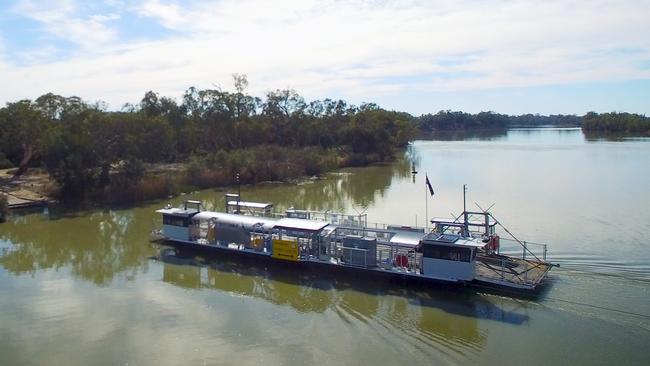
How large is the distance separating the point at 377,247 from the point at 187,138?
4582 cm

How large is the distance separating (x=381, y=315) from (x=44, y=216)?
3131 centimetres

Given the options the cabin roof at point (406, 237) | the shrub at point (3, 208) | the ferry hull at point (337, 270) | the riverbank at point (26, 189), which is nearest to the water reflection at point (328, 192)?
the riverbank at point (26, 189)

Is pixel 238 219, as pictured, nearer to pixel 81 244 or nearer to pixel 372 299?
pixel 372 299

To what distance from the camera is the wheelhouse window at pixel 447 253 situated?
68.3 ft

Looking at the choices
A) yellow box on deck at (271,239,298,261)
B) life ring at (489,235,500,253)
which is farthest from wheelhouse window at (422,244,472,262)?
yellow box on deck at (271,239,298,261)

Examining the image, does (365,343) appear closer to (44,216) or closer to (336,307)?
(336,307)

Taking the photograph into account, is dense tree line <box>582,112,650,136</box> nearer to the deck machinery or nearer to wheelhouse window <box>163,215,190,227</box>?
the deck machinery

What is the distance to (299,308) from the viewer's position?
20.5 meters

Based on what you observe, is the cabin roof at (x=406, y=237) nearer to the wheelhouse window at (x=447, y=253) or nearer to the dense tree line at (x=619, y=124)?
the wheelhouse window at (x=447, y=253)

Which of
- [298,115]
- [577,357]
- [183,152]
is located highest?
[298,115]

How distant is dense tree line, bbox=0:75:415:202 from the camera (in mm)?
45188

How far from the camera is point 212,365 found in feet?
51.8

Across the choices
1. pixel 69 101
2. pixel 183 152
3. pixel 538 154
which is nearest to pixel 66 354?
pixel 69 101

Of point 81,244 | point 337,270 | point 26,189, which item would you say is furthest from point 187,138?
point 337,270
